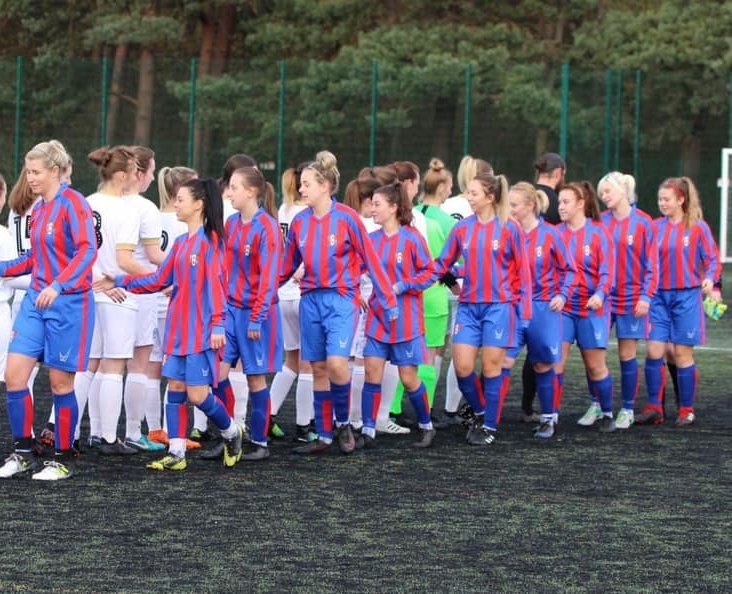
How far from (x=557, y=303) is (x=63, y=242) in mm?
3059

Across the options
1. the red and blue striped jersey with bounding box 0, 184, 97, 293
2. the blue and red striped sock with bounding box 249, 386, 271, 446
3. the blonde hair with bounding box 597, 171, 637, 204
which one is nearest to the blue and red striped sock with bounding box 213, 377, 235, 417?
the blue and red striped sock with bounding box 249, 386, 271, 446

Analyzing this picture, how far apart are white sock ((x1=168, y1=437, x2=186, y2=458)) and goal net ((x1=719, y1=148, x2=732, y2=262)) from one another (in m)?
15.8

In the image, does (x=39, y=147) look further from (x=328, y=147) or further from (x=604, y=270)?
(x=328, y=147)

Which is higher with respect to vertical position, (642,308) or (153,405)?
(642,308)

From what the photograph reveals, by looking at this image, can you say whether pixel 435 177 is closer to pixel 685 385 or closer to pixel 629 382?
pixel 629 382

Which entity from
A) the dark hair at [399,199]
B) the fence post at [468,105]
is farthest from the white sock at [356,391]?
the fence post at [468,105]

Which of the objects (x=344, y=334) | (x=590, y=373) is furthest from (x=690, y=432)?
(x=344, y=334)

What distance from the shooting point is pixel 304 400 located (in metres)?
9.34

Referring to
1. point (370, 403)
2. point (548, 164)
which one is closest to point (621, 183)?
point (548, 164)

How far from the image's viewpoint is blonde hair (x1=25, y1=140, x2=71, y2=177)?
773 centimetres

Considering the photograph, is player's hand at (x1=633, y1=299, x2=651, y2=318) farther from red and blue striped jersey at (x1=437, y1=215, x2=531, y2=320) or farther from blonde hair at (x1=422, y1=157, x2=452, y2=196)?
blonde hair at (x1=422, y1=157, x2=452, y2=196)

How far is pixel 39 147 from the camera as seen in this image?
7.79m

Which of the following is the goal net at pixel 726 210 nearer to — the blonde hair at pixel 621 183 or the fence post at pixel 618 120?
the fence post at pixel 618 120

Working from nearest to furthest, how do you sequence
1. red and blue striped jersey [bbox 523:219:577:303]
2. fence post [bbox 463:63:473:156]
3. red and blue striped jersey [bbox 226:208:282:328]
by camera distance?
red and blue striped jersey [bbox 226:208:282:328], red and blue striped jersey [bbox 523:219:577:303], fence post [bbox 463:63:473:156]
